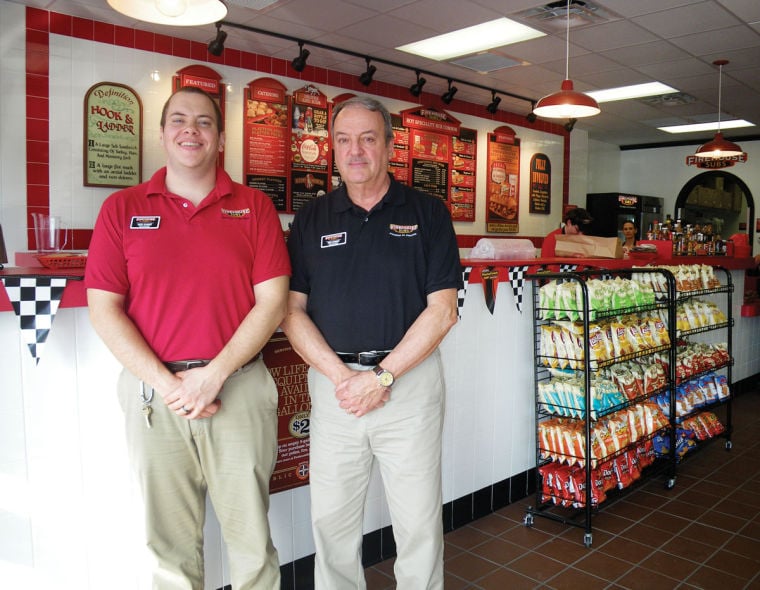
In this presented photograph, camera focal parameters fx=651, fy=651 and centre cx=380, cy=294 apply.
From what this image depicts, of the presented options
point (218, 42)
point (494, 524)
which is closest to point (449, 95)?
point (218, 42)

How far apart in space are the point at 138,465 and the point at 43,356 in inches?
18.3

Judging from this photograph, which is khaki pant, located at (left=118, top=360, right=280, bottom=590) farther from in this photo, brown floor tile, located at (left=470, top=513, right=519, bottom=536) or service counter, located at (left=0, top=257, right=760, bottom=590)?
brown floor tile, located at (left=470, top=513, right=519, bottom=536)

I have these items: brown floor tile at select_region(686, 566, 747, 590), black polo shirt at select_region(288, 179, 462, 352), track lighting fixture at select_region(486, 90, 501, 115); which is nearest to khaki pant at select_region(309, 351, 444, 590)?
black polo shirt at select_region(288, 179, 462, 352)

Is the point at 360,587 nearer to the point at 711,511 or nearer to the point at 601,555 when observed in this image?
the point at 601,555

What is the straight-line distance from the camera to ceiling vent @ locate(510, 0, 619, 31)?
4547 mm

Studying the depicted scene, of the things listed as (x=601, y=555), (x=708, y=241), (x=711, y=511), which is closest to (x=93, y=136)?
(x=601, y=555)

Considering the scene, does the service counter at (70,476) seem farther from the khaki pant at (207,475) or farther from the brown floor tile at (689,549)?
the brown floor tile at (689,549)

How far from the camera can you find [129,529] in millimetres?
2102

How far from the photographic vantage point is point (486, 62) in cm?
602

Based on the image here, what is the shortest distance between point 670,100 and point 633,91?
28.0 inches

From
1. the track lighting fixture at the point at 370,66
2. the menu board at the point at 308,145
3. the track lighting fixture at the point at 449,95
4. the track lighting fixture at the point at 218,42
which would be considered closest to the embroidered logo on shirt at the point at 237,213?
the track lighting fixture at the point at 218,42

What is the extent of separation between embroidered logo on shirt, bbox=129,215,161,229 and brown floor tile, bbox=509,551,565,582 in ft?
6.76

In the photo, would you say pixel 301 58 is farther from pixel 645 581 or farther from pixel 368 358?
pixel 645 581

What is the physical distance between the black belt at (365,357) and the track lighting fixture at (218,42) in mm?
3540
